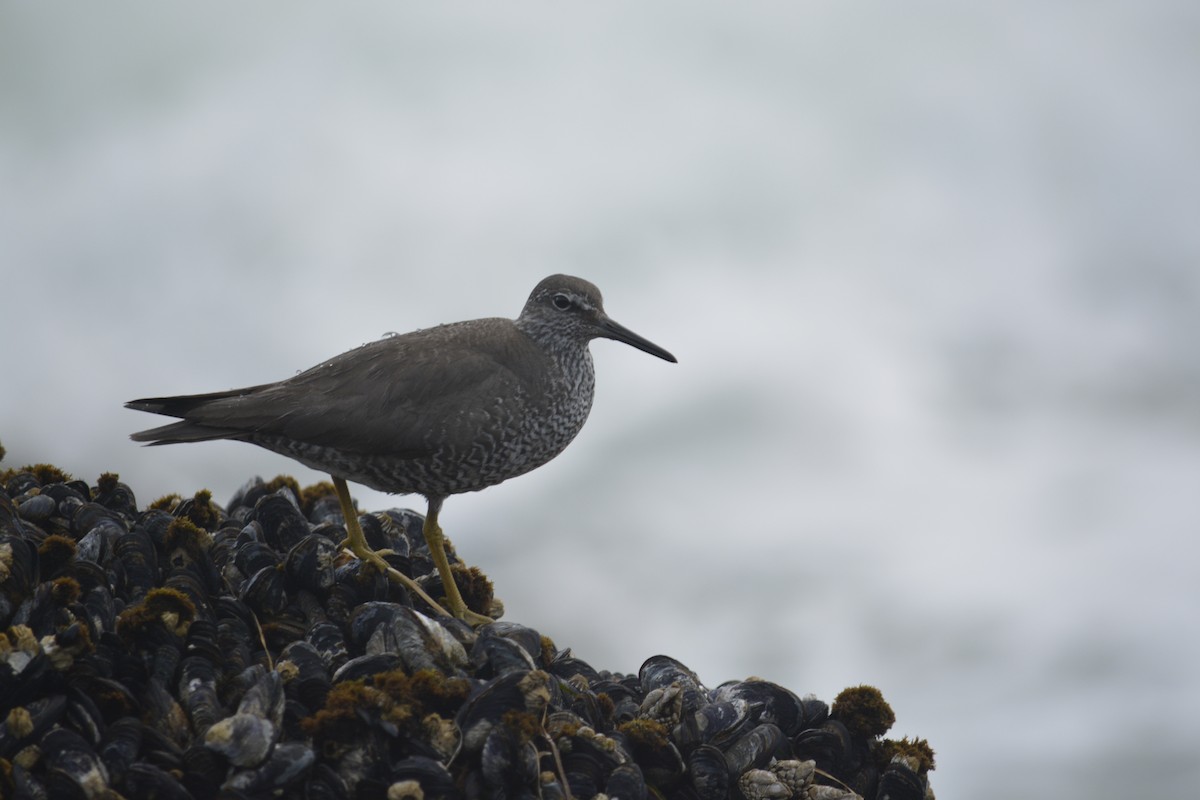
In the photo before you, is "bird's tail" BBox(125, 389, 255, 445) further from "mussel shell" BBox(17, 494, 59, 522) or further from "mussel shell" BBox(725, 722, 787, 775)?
"mussel shell" BBox(725, 722, 787, 775)

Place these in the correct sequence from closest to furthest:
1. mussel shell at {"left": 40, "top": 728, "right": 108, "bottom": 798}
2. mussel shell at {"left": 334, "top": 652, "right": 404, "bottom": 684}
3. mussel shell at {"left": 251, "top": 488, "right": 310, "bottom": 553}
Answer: mussel shell at {"left": 40, "top": 728, "right": 108, "bottom": 798}
mussel shell at {"left": 334, "top": 652, "right": 404, "bottom": 684}
mussel shell at {"left": 251, "top": 488, "right": 310, "bottom": 553}

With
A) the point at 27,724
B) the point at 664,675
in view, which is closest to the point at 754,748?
the point at 664,675

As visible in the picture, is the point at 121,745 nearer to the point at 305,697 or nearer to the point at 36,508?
the point at 305,697

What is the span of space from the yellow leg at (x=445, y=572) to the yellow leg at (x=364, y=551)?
3cm

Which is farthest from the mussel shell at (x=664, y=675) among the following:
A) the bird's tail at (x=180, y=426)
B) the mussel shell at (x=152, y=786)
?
the bird's tail at (x=180, y=426)

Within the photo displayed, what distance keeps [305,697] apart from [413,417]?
1.95 meters

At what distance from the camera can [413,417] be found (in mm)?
6344

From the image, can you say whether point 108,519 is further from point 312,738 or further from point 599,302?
point 599,302

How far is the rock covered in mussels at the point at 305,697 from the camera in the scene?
170 inches

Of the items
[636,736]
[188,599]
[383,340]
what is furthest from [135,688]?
[383,340]

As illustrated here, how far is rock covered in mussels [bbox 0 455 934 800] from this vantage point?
431 centimetres

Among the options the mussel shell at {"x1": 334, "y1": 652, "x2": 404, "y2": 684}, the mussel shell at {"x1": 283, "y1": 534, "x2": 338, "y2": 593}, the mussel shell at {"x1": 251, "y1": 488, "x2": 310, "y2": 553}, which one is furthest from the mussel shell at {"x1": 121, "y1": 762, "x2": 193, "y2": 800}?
the mussel shell at {"x1": 251, "y1": 488, "x2": 310, "y2": 553}

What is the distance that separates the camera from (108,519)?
19.0 ft

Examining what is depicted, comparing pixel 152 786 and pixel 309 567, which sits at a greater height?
pixel 309 567
